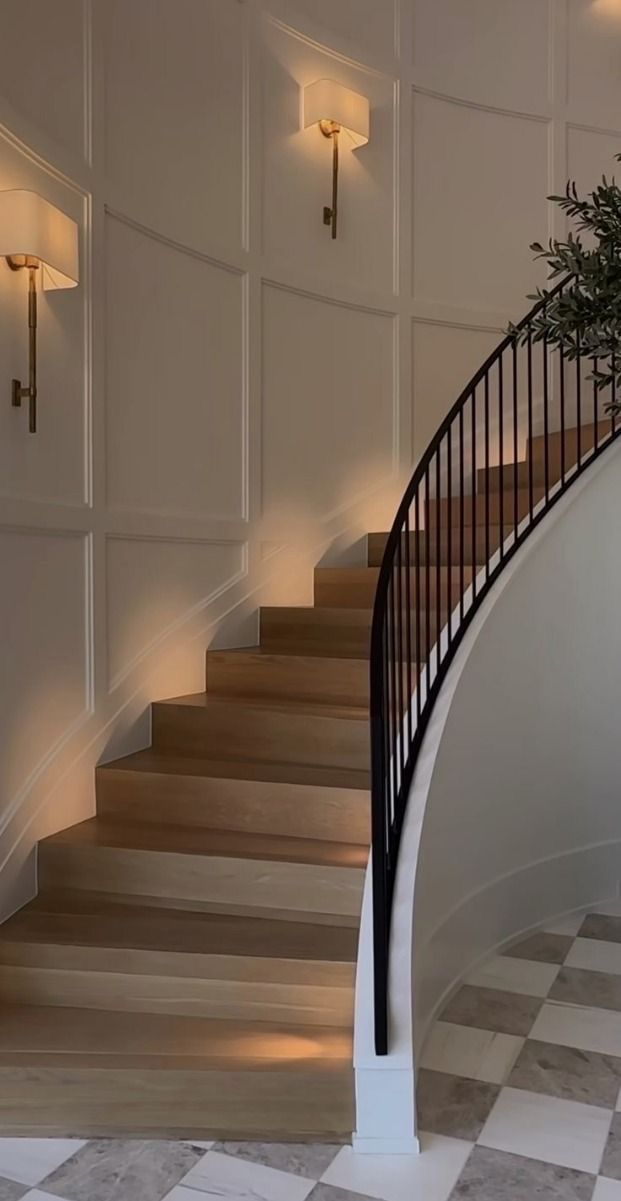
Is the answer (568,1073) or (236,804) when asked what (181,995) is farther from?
(568,1073)

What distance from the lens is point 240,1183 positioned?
2324 mm

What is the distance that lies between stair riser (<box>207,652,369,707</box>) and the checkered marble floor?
130cm

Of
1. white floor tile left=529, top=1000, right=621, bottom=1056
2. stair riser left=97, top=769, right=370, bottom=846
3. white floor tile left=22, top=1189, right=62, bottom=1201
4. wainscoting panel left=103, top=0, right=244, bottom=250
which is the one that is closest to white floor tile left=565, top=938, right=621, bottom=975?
white floor tile left=529, top=1000, right=621, bottom=1056

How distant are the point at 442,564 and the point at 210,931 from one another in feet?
6.66

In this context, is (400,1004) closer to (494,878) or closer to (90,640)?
(494,878)

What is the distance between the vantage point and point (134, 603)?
3.92 meters

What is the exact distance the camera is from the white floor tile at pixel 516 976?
342 centimetres

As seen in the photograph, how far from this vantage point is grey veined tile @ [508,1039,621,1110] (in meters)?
2.73

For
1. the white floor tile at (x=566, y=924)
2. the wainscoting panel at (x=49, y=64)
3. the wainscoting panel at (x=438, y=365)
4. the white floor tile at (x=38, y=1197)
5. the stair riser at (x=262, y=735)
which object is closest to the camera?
the white floor tile at (x=38, y=1197)

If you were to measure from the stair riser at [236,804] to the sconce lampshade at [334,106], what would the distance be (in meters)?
3.30

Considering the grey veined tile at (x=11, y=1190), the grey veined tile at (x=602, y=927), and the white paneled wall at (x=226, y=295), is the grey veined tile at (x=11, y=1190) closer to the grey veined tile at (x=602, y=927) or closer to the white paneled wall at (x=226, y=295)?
the white paneled wall at (x=226, y=295)

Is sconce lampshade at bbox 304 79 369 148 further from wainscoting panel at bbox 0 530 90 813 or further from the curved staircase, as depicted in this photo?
wainscoting panel at bbox 0 530 90 813

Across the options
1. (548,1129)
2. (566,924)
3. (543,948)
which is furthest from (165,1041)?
(566,924)

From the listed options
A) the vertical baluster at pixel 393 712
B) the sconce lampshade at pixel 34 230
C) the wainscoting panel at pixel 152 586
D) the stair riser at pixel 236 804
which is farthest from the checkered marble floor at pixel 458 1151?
the sconce lampshade at pixel 34 230
